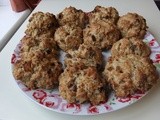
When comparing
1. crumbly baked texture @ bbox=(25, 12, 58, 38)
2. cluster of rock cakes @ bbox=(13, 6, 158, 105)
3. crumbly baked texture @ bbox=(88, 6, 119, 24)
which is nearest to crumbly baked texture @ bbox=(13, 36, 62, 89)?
cluster of rock cakes @ bbox=(13, 6, 158, 105)

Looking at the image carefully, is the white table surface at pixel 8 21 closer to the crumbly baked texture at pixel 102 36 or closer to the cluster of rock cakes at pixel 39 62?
the cluster of rock cakes at pixel 39 62

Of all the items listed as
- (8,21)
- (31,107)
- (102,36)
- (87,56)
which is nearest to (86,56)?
(87,56)

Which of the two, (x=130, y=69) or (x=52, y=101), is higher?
(x=130, y=69)

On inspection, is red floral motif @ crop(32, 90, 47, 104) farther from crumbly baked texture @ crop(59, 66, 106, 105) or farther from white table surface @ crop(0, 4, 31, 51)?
white table surface @ crop(0, 4, 31, 51)

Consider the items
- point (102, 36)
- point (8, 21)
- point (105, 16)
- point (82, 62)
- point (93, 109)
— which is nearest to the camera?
point (93, 109)

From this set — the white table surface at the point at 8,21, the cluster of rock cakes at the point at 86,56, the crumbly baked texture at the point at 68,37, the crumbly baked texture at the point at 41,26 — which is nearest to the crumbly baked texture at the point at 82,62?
the cluster of rock cakes at the point at 86,56

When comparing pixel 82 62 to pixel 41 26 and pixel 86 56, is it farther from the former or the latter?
pixel 41 26

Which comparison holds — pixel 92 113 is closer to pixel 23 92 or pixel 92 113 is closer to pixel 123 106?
pixel 123 106
